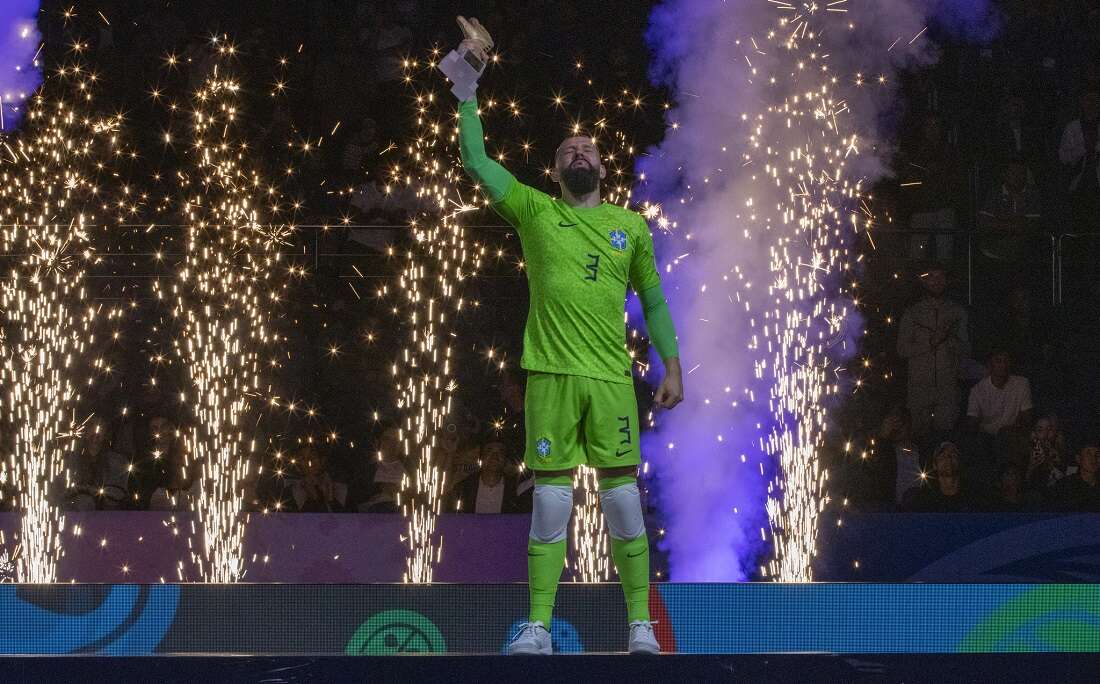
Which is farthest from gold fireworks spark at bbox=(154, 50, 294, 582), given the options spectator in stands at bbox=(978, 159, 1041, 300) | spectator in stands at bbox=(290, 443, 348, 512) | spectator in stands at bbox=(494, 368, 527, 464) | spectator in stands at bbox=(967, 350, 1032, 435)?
spectator in stands at bbox=(978, 159, 1041, 300)

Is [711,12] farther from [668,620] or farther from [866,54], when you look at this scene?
[668,620]

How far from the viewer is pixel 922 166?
8203mm

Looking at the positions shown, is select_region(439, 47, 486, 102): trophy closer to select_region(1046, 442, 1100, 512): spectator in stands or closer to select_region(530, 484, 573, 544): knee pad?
select_region(530, 484, 573, 544): knee pad

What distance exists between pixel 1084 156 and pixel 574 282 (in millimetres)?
5699

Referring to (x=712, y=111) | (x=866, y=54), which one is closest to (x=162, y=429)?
(x=712, y=111)

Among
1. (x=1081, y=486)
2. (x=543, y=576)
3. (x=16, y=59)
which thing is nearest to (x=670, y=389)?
(x=543, y=576)

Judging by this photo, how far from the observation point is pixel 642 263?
13.0 ft

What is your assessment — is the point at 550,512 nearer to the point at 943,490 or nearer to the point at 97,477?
the point at 943,490

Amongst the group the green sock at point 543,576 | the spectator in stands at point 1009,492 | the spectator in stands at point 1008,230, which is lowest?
the green sock at point 543,576

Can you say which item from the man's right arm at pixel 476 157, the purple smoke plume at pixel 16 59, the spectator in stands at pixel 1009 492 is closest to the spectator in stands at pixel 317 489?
the purple smoke plume at pixel 16 59

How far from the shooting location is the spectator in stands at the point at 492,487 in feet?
23.3

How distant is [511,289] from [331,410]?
129cm

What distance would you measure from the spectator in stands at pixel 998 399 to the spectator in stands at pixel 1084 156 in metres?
1.31

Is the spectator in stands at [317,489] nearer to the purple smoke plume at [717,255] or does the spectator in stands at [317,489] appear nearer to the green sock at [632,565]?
the purple smoke plume at [717,255]
